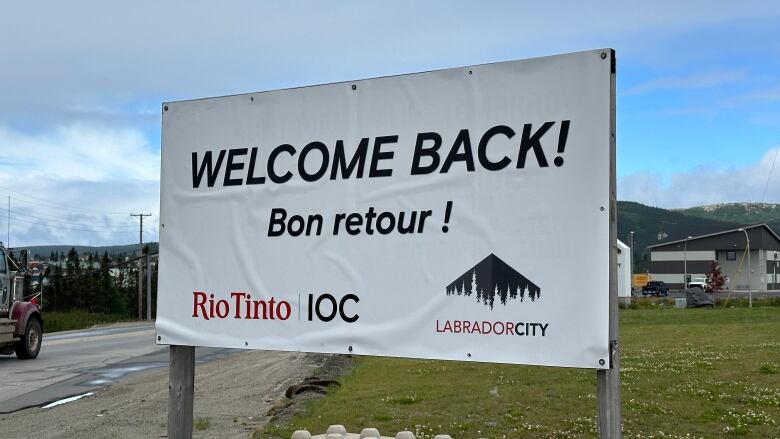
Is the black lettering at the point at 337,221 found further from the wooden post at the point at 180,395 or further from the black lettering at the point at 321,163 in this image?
the wooden post at the point at 180,395

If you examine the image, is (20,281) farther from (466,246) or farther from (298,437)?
(466,246)

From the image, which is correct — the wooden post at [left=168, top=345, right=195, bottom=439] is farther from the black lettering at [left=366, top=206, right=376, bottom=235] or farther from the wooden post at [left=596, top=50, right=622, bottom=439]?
the wooden post at [left=596, top=50, right=622, bottom=439]

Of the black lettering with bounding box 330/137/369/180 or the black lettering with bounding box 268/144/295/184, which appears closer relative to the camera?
the black lettering with bounding box 330/137/369/180

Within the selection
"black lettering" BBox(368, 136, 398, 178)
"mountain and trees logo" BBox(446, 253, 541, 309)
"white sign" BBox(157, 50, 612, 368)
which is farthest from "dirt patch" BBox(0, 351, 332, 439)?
"mountain and trees logo" BBox(446, 253, 541, 309)

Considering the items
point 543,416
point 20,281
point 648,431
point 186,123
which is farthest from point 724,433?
point 20,281

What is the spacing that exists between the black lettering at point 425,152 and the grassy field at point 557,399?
4.22 metres

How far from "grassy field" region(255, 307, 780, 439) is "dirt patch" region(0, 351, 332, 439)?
877 millimetres

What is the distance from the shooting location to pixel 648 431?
7.79 meters

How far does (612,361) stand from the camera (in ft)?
12.5

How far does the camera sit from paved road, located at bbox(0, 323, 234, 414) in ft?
45.4

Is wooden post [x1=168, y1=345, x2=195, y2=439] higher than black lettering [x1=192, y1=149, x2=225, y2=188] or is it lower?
lower

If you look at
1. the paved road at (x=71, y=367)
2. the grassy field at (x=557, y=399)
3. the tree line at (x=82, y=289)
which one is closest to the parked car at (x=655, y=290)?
the tree line at (x=82, y=289)

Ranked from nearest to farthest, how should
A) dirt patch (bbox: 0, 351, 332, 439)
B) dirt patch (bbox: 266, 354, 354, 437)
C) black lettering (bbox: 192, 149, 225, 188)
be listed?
black lettering (bbox: 192, 149, 225, 188), dirt patch (bbox: 0, 351, 332, 439), dirt patch (bbox: 266, 354, 354, 437)

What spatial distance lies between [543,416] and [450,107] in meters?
5.32
